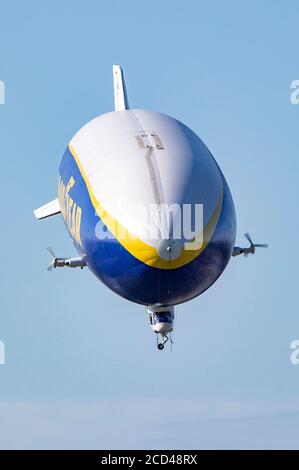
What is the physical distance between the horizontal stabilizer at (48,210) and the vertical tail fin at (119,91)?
483 cm

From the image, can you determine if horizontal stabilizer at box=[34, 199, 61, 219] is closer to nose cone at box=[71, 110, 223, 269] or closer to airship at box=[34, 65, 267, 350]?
airship at box=[34, 65, 267, 350]

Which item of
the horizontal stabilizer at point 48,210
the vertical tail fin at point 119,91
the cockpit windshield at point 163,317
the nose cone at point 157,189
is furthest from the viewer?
the vertical tail fin at point 119,91

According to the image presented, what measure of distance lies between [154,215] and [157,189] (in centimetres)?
104

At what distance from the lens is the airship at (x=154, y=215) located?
65438 millimetres

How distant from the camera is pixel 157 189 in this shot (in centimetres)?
6575

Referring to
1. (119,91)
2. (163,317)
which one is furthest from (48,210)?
(163,317)

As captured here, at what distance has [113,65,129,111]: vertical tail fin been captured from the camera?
84562 mm

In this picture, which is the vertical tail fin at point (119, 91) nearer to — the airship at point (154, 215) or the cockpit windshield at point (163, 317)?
the airship at point (154, 215)

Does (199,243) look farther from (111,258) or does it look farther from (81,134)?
(81,134)

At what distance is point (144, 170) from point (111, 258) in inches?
125

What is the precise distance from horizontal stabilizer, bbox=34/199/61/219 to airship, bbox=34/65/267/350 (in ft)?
36.0

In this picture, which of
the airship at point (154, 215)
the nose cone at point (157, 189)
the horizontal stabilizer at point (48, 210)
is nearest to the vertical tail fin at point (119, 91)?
the horizontal stabilizer at point (48, 210)

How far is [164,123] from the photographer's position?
234 feet

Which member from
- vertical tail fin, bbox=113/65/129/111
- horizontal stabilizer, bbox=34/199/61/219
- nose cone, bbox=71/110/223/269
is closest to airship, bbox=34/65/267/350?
nose cone, bbox=71/110/223/269
